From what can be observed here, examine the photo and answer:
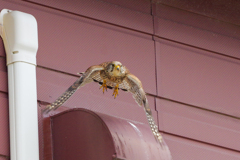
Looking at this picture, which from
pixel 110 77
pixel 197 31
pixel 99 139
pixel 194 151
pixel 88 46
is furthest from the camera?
pixel 197 31

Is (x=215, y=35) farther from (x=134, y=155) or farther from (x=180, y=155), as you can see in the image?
(x=134, y=155)

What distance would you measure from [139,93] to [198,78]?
976 millimetres

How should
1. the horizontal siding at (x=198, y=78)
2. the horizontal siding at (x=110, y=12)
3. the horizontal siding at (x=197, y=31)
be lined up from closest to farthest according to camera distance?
the horizontal siding at (x=110, y=12)
the horizontal siding at (x=198, y=78)
the horizontal siding at (x=197, y=31)

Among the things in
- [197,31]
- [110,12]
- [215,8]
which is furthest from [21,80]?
[215,8]

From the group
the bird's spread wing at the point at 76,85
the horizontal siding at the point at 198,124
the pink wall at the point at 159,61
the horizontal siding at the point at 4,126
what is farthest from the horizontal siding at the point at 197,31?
the horizontal siding at the point at 4,126

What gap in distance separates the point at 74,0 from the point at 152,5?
0.65 metres

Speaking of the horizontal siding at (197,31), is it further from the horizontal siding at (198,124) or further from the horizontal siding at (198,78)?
the horizontal siding at (198,124)

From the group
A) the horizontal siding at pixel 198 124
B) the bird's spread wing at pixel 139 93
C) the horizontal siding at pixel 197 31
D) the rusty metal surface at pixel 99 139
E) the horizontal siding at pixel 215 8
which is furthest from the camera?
the horizontal siding at pixel 215 8

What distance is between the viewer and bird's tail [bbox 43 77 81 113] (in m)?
3.15

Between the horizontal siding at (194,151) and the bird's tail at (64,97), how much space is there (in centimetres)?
84

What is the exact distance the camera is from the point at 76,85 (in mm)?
3150

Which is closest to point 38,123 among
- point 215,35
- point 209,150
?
point 209,150

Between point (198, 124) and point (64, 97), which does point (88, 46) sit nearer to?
point (64, 97)

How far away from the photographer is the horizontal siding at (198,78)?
4008 mm
